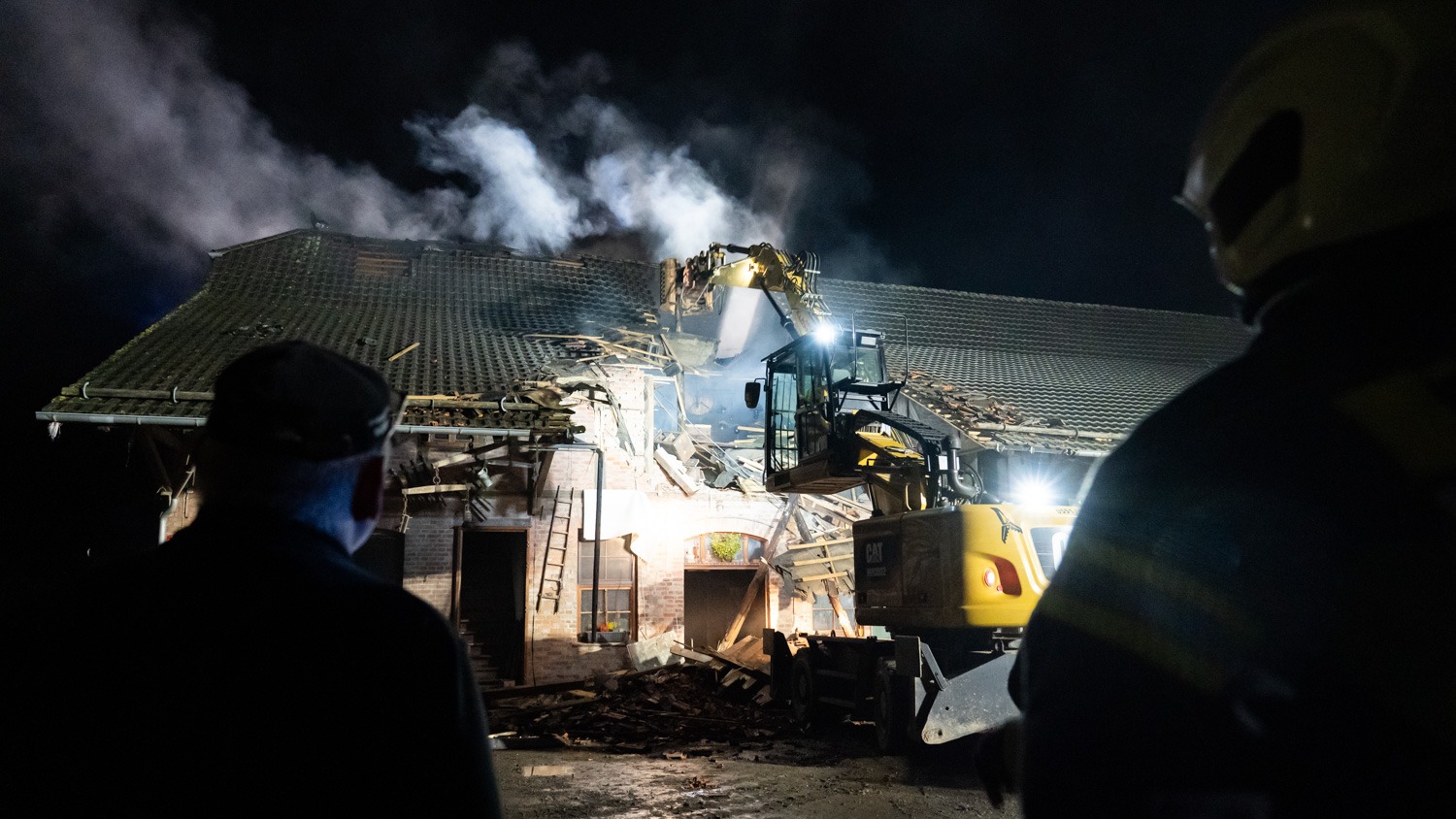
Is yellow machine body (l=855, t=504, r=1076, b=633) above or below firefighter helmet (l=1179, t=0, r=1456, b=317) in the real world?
below

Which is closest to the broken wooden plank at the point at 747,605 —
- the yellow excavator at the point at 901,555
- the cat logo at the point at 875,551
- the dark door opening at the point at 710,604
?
the yellow excavator at the point at 901,555

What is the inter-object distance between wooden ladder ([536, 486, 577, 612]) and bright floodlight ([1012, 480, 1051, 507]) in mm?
7731

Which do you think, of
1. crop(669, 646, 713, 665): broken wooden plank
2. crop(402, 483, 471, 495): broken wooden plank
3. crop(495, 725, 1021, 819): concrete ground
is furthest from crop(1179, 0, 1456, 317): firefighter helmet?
crop(402, 483, 471, 495): broken wooden plank

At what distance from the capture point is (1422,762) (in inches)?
37.0

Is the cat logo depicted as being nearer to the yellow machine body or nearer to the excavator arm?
the yellow machine body

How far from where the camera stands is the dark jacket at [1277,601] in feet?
3.15

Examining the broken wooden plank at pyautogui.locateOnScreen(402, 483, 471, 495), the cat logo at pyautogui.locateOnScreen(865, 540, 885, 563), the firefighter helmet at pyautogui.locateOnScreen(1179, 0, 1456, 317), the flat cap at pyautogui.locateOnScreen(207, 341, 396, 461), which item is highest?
the firefighter helmet at pyautogui.locateOnScreen(1179, 0, 1456, 317)

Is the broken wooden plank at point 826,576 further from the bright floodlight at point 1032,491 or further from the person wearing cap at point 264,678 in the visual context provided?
the person wearing cap at point 264,678

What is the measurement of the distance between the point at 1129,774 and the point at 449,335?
15.7 m

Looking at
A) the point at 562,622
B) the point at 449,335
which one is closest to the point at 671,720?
the point at 562,622

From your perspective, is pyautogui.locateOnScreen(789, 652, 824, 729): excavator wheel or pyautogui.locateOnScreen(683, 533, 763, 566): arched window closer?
pyautogui.locateOnScreen(789, 652, 824, 729): excavator wheel

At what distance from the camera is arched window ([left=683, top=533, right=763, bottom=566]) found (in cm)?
1470

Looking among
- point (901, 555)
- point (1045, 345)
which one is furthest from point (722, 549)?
point (1045, 345)

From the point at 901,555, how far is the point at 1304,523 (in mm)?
7718
